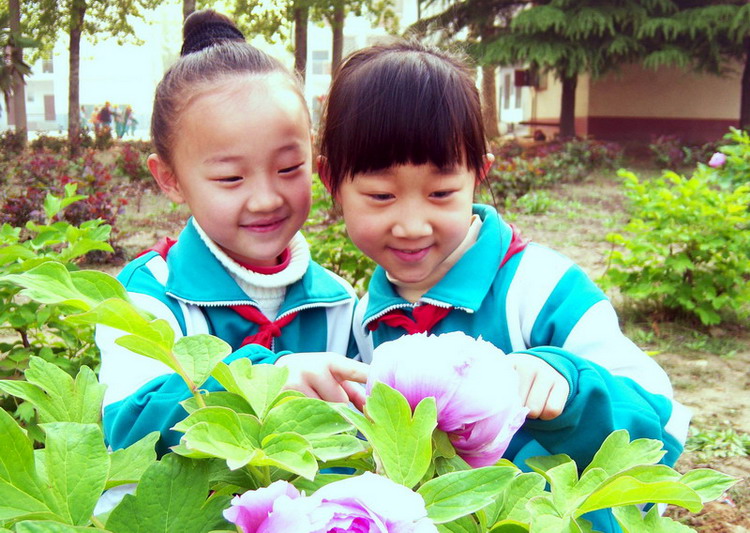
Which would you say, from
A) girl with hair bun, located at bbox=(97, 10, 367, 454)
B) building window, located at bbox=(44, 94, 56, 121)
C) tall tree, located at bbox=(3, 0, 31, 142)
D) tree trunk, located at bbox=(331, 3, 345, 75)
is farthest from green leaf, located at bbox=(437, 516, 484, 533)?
building window, located at bbox=(44, 94, 56, 121)

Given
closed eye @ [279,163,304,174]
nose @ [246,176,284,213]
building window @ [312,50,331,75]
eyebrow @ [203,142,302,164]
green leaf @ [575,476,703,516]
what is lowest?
green leaf @ [575,476,703,516]

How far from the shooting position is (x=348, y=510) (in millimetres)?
411

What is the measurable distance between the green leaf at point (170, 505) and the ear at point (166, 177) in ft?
3.39

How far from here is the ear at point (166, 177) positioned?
1.48 m

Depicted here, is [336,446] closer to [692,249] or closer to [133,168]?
[692,249]

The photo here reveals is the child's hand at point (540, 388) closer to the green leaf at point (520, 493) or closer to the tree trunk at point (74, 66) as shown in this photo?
the green leaf at point (520, 493)

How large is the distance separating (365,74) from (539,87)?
18546 mm

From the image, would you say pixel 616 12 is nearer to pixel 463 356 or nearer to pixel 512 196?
pixel 512 196

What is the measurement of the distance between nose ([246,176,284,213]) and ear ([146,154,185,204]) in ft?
0.68

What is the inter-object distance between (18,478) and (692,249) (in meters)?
4.00

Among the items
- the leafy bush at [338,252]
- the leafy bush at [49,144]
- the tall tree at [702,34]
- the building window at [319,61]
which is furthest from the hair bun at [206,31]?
the building window at [319,61]

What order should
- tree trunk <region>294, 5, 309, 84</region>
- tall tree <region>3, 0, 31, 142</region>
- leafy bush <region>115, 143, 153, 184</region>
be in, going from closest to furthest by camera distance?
leafy bush <region>115, 143, 153, 184</region> → tree trunk <region>294, 5, 309, 84</region> → tall tree <region>3, 0, 31, 142</region>

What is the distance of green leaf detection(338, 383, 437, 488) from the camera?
1.59 ft

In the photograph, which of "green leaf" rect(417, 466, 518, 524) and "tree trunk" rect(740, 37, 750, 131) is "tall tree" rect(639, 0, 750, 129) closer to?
"tree trunk" rect(740, 37, 750, 131)
